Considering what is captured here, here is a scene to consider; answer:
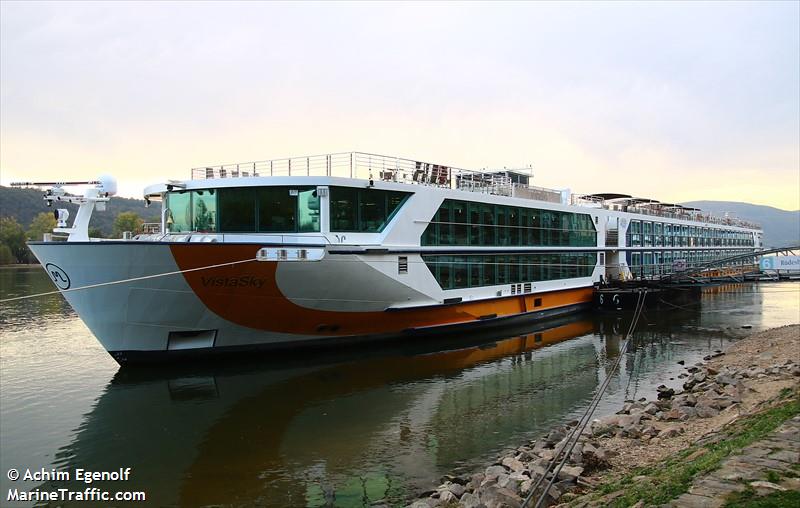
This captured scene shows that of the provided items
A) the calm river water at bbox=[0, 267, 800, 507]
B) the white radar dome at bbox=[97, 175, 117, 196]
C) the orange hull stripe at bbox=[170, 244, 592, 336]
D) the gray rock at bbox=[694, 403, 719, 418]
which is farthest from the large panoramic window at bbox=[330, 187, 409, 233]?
the gray rock at bbox=[694, 403, 719, 418]

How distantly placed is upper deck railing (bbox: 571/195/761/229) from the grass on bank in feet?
66.2

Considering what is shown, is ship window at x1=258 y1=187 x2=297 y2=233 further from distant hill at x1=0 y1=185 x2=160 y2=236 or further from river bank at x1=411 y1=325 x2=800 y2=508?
distant hill at x1=0 y1=185 x2=160 y2=236

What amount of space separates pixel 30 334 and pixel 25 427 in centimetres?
1161

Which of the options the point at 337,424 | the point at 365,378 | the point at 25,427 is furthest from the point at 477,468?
the point at 25,427

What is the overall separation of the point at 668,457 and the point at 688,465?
134cm

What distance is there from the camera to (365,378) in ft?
46.4

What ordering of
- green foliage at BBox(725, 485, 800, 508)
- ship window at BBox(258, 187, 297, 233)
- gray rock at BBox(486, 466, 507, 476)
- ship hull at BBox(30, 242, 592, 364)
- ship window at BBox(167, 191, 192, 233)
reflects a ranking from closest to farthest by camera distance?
green foliage at BBox(725, 485, 800, 508) → gray rock at BBox(486, 466, 507, 476) → ship hull at BBox(30, 242, 592, 364) → ship window at BBox(258, 187, 297, 233) → ship window at BBox(167, 191, 192, 233)

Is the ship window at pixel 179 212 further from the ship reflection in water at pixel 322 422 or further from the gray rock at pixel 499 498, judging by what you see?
the gray rock at pixel 499 498

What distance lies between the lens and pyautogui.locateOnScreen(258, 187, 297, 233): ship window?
15305 millimetres

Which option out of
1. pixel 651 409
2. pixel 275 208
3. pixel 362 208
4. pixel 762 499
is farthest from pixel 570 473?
pixel 275 208

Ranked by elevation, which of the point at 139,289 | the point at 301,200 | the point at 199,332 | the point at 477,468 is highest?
the point at 301,200

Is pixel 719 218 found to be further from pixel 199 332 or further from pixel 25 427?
pixel 25 427

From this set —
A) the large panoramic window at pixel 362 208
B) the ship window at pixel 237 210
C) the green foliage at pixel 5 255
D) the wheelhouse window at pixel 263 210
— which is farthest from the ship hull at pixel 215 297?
the green foliage at pixel 5 255

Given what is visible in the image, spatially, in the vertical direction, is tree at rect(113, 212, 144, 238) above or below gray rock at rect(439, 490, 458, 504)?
above
